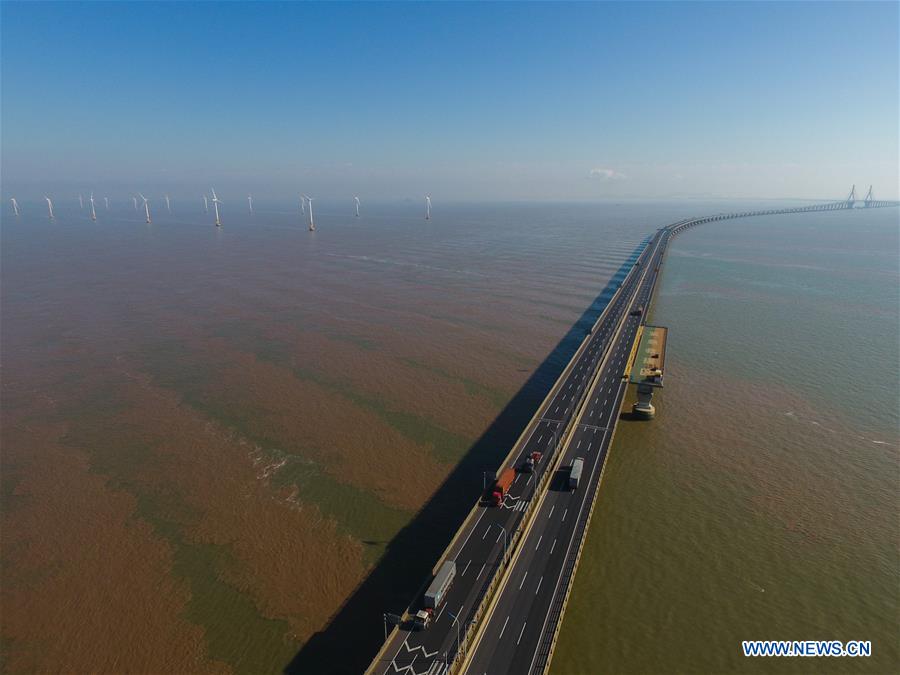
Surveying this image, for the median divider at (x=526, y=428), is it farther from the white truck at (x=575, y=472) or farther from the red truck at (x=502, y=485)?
the white truck at (x=575, y=472)

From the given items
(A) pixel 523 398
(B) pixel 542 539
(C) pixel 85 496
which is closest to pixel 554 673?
(B) pixel 542 539

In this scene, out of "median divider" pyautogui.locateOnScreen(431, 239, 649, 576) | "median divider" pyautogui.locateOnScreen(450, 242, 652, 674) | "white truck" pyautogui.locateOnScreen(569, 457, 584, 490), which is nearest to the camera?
"median divider" pyautogui.locateOnScreen(450, 242, 652, 674)

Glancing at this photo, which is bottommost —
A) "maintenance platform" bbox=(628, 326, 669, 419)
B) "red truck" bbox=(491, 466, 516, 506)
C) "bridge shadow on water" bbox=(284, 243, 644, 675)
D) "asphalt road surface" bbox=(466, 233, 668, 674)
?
"bridge shadow on water" bbox=(284, 243, 644, 675)

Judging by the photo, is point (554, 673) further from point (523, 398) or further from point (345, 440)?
point (523, 398)

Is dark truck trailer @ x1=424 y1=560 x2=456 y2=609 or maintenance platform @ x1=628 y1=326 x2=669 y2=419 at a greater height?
maintenance platform @ x1=628 y1=326 x2=669 y2=419

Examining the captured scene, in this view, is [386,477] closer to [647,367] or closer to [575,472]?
[575,472]

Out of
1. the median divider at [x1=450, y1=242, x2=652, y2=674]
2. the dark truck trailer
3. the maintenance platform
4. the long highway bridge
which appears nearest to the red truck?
the long highway bridge

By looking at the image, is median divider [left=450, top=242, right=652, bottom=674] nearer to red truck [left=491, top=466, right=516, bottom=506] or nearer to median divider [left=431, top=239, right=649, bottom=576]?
red truck [left=491, top=466, right=516, bottom=506]
